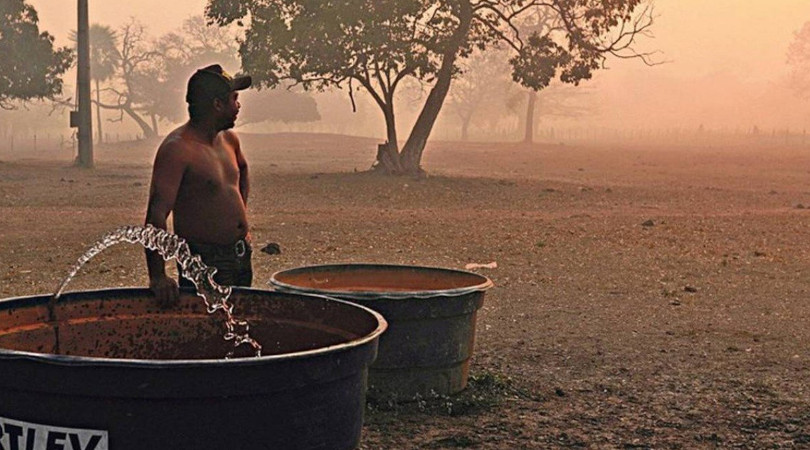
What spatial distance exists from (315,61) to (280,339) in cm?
2302

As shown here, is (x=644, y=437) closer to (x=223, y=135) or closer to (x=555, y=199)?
(x=223, y=135)

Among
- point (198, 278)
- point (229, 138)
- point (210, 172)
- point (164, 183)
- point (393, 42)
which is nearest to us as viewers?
point (198, 278)

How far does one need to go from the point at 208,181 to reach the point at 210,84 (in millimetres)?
435

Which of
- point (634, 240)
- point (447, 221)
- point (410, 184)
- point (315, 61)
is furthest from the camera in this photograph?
point (315, 61)

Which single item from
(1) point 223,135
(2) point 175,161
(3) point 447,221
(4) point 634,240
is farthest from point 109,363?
(3) point 447,221

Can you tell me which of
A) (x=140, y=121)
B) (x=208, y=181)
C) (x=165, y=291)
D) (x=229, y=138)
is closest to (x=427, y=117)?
(x=229, y=138)

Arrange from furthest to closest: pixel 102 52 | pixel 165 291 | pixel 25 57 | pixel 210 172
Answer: pixel 102 52 < pixel 25 57 < pixel 210 172 < pixel 165 291

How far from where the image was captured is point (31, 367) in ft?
8.09

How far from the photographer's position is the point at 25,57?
39312mm

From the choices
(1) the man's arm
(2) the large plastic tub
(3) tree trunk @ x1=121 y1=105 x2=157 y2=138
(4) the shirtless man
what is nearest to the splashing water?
(1) the man's arm

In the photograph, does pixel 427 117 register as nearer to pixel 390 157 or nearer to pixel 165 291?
pixel 390 157

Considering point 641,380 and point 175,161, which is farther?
point 641,380

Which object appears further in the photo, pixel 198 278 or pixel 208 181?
pixel 208 181

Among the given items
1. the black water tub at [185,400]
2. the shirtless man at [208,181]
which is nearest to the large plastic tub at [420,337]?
the shirtless man at [208,181]
